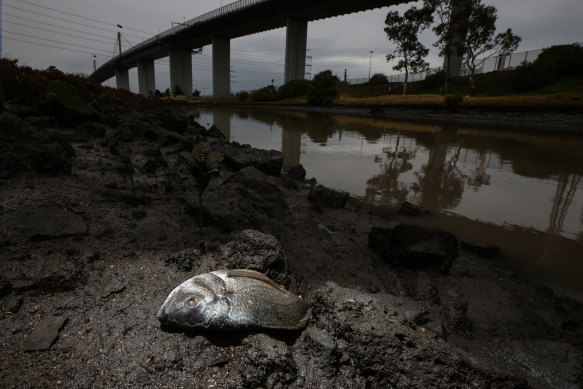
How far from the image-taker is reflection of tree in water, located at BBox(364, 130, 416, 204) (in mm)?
6059

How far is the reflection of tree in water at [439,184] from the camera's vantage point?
5.78 metres

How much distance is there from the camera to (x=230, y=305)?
5.54ft

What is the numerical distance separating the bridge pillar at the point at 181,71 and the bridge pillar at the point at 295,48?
95.3ft

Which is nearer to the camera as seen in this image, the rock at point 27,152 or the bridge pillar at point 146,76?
the rock at point 27,152

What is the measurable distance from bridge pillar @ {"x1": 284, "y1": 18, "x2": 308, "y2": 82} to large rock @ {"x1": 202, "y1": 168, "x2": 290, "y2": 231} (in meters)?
50.4

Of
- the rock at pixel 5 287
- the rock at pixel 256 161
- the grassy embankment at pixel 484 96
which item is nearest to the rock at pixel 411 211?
the rock at pixel 256 161

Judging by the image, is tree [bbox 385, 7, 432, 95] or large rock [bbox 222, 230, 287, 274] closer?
large rock [bbox 222, 230, 287, 274]

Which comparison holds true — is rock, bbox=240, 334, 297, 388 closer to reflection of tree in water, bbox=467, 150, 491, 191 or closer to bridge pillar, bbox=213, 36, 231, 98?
reflection of tree in water, bbox=467, 150, 491, 191

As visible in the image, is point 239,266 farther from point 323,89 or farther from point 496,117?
point 323,89

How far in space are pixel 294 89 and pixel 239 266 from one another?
4736cm

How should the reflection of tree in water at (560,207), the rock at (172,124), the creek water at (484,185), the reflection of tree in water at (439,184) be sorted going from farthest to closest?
1. the rock at (172,124)
2. the reflection of tree in water at (439,184)
3. the reflection of tree in water at (560,207)
4. the creek water at (484,185)

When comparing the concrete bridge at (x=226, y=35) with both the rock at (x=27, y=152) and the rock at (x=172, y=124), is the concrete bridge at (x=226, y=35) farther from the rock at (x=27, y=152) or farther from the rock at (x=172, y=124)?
the rock at (x=27, y=152)

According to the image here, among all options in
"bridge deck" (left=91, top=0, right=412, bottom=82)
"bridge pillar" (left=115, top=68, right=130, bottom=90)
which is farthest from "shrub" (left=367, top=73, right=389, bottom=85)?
"bridge pillar" (left=115, top=68, right=130, bottom=90)

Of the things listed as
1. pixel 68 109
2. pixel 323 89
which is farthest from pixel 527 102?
pixel 68 109
